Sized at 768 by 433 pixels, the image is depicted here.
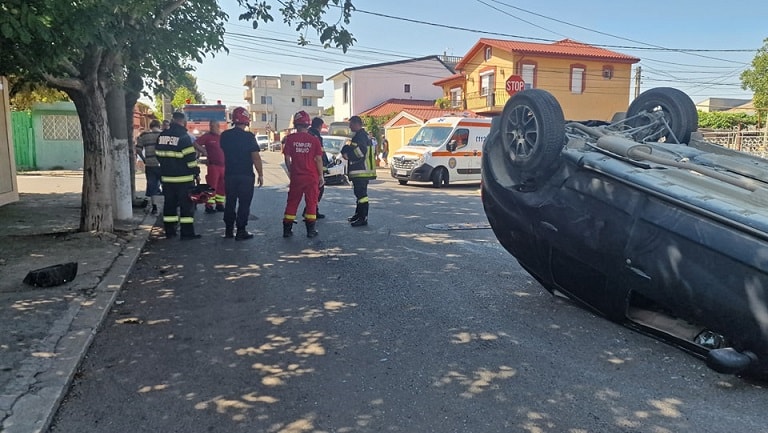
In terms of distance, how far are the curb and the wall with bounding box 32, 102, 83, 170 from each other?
64.2 feet

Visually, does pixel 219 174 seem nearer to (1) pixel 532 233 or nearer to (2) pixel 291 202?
(2) pixel 291 202

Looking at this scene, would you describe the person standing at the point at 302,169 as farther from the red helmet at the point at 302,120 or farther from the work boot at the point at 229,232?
the work boot at the point at 229,232

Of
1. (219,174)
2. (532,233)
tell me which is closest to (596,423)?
(532,233)

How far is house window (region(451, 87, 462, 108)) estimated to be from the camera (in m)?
40.9

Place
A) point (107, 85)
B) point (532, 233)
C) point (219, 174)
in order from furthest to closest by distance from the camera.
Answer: point (219, 174) < point (107, 85) < point (532, 233)

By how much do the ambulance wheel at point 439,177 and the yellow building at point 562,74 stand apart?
18.1 metres

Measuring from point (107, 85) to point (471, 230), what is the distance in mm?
5936

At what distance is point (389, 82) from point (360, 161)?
40406 mm

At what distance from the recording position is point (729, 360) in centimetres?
347

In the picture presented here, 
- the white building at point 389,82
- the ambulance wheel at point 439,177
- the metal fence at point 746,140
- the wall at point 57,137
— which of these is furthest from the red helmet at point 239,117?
the white building at point 389,82

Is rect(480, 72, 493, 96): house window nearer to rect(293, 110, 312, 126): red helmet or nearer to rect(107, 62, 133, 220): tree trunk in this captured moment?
rect(293, 110, 312, 126): red helmet

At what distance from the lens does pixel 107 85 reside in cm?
838

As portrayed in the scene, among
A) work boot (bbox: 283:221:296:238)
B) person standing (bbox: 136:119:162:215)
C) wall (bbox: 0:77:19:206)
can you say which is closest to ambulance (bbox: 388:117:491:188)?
person standing (bbox: 136:119:162:215)

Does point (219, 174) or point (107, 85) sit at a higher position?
point (107, 85)
